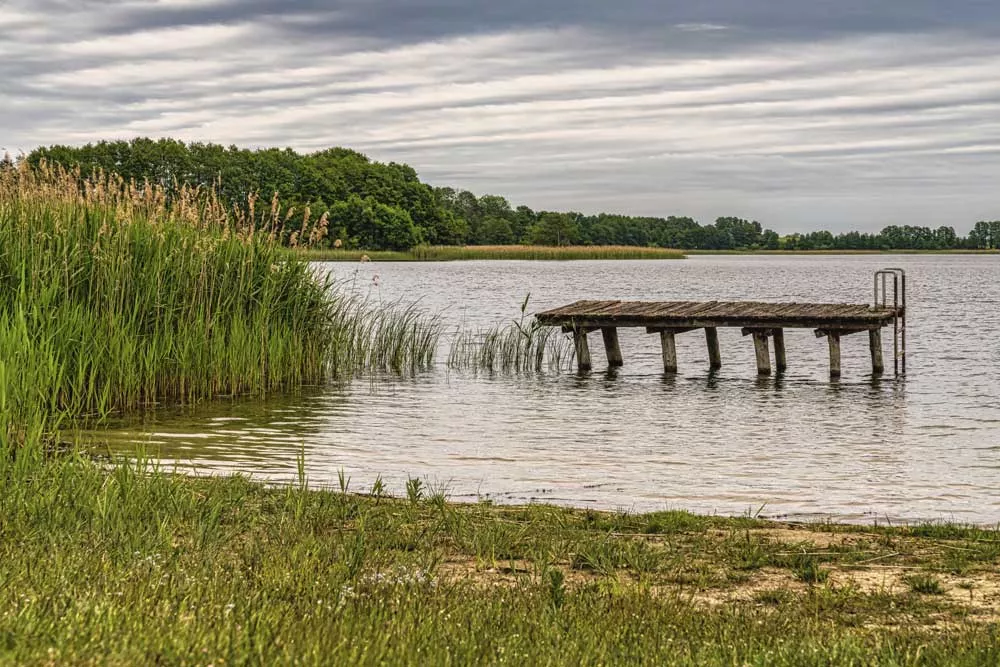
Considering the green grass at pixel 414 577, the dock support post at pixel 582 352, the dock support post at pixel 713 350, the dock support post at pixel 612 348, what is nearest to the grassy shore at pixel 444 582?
the green grass at pixel 414 577

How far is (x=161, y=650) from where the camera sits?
163 inches

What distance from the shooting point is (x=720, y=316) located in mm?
22734

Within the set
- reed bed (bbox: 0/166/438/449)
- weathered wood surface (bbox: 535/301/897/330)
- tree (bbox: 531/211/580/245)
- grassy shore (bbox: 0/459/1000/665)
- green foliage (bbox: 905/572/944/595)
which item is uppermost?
tree (bbox: 531/211/580/245)

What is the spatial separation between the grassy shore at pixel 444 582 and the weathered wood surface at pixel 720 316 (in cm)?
1405

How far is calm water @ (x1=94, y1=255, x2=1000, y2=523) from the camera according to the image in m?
11.4

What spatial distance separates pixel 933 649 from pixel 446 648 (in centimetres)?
223

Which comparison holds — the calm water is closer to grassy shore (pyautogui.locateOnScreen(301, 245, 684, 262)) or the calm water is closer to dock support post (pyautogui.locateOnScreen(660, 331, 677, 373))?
dock support post (pyautogui.locateOnScreen(660, 331, 677, 373))

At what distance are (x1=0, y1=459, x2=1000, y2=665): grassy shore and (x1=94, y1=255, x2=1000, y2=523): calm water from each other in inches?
86.1

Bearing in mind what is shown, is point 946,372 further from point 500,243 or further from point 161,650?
point 500,243

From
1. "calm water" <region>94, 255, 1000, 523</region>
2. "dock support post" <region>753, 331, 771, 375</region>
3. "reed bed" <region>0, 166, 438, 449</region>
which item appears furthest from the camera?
"dock support post" <region>753, 331, 771, 375</region>

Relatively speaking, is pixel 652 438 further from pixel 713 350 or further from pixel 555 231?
pixel 555 231

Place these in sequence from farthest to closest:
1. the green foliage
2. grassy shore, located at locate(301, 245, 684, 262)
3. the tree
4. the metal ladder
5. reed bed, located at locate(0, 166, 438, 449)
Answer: the tree < grassy shore, located at locate(301, 245, 684, 262) < the metal ladder < reed bed, located at locate(0, 166, 438, 449) < the green foliage

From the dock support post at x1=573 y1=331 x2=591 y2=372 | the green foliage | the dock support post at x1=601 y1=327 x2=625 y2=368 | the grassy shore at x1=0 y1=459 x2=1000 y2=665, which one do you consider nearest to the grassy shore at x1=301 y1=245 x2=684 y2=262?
the dock support post at x1=601 y1=327 x2=625 y2=368

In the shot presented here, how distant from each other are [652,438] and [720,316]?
7649 mm
